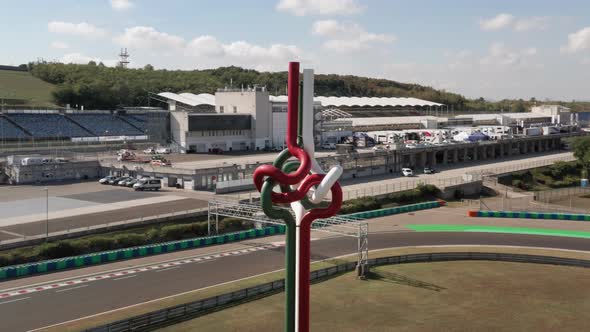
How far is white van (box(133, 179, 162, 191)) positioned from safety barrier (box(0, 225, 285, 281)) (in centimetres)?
1851

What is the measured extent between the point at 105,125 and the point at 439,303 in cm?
7444

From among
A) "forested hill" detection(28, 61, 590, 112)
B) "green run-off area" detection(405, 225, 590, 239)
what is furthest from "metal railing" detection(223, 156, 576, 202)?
"forested hill" detection(28, 61, 590, 112)

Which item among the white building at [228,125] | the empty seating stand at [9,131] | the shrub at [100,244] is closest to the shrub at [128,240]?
the shrub at [100,244]

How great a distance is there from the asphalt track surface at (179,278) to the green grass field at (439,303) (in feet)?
14.6

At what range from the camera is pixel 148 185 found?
59344 mm

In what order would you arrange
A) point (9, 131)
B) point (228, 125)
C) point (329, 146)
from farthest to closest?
1. point (329, 146)
2. point (228, 125)
3. point (9, 131)

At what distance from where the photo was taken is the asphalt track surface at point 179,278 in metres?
27.1

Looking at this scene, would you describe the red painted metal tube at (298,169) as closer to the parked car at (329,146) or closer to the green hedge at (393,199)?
the green hedge at (393,199)

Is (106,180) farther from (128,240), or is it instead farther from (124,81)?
(124,81)

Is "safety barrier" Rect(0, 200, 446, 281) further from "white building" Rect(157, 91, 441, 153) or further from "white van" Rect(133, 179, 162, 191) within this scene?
"white building" Rect(157, 91, 441, 153)

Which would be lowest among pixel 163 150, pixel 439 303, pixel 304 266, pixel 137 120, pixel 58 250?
pixel 439 303

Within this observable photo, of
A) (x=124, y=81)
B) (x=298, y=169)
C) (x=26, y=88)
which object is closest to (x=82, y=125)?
(x=124, y=81)

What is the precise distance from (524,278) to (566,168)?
224 feet

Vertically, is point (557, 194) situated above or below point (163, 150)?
below
